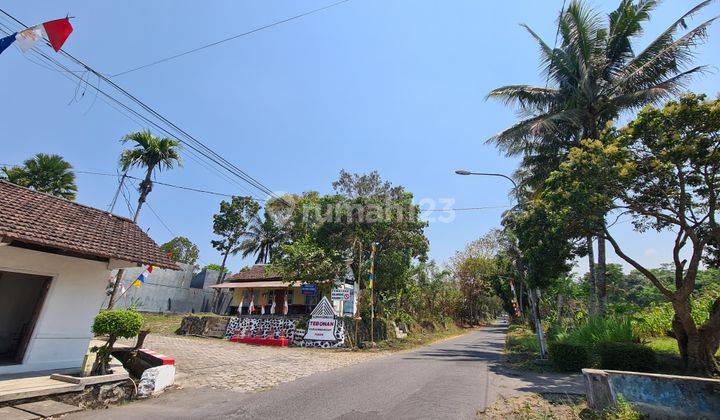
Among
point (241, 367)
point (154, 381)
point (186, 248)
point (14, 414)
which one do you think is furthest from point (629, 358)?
point (186, 248)

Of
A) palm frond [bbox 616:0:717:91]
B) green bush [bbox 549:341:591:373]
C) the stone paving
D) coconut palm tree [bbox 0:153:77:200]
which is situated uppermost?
palm frond [bbox 616:0:717:91]

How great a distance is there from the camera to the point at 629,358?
32.7ft

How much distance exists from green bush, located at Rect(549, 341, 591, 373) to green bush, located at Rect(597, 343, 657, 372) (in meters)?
1.38

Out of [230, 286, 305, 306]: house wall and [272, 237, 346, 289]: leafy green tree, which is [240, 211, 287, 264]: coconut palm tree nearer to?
[230, 286, 305, 306]: house wall

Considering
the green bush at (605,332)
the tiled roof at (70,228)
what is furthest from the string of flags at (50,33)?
the green bush at (605,332)

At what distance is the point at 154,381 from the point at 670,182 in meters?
14.3

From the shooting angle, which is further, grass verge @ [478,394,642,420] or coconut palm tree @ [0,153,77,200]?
coconut palm tree @ [0,153,77,200]

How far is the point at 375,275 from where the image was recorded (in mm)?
21734

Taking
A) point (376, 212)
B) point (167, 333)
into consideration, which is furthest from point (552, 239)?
point (167, 333)

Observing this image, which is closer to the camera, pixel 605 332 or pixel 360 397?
pixel 360 397

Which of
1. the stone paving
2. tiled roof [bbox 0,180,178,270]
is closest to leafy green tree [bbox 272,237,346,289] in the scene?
the stone paving

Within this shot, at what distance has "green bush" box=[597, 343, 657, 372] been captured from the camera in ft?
32.4

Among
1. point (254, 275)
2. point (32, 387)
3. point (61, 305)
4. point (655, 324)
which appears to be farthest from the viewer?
point (254, 275)

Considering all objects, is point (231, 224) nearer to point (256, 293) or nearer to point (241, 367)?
point (256, 293)
